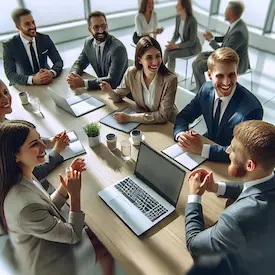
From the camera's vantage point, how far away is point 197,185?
1475mm

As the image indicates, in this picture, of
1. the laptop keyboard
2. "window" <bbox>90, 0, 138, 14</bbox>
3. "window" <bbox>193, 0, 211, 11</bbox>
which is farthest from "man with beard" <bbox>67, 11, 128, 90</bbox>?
"window" <bbox>193, 0, 211, 11</bbox>

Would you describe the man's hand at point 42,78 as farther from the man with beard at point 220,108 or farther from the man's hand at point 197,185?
the man's hand at point 197,185

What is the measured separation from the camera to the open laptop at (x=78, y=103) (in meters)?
2.25

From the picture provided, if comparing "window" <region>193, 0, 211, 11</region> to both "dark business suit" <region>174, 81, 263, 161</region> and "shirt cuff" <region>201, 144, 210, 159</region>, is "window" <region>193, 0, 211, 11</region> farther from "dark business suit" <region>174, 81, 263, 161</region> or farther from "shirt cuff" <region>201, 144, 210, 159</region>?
"shirt cuff" <region>201, 144, 210, 159</region>

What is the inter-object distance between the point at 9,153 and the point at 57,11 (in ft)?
18.3

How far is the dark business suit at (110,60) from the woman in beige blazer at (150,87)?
430mm

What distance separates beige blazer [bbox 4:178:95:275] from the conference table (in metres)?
0.14

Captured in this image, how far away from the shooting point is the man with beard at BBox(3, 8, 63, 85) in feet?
9.12

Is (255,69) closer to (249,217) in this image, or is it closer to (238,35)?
(238,35)

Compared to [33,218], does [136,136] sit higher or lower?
lower

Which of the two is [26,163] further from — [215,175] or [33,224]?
[215,175]

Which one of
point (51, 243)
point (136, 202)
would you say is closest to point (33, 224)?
point (51, 243)

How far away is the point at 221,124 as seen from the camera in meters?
2.05

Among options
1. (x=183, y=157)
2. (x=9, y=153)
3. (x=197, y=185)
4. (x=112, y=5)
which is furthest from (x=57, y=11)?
(x=197, y=185)
